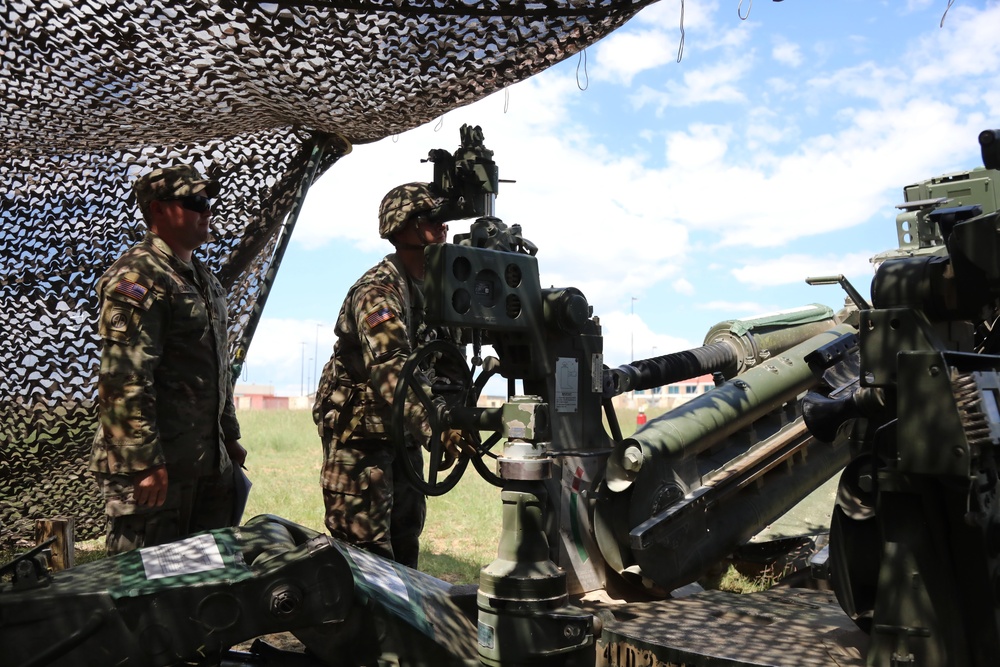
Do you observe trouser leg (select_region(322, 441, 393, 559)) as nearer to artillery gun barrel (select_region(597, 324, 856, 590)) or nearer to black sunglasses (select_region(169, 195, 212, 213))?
artillery gun barrel (select_region(597, 324, 856, 590))

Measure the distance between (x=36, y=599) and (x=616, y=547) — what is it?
249 cm

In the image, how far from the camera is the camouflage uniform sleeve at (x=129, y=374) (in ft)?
11.5

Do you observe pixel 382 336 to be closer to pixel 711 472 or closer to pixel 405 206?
pixel 405 206

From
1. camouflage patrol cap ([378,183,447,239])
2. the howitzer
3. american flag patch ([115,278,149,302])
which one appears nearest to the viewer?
the howitzer

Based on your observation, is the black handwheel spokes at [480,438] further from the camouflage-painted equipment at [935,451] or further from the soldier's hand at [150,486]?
the camouflage-painted equipment at [935,451]

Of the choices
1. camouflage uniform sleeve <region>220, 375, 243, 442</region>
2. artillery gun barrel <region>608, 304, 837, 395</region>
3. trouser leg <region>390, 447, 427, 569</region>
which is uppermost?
artillery gun barrel <region>608, 304, 837, 395</region>

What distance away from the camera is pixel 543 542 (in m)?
3.12

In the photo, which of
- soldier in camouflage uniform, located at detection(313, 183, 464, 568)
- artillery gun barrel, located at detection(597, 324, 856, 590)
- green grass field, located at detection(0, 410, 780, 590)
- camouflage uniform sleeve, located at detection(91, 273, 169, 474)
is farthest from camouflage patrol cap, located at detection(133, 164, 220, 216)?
green grass field, located at detection(0, 410, 780, 590)

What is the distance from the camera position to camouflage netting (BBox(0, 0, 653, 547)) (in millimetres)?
4281

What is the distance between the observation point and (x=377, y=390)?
13.0 ft

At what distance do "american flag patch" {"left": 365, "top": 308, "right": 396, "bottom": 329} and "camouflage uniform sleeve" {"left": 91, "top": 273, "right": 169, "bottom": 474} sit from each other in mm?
828

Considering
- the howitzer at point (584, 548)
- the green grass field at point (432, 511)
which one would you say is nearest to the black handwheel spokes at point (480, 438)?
the howitzer at point (584, 548)

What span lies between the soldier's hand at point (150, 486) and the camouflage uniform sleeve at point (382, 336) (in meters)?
0.91

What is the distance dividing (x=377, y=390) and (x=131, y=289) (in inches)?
41.6
